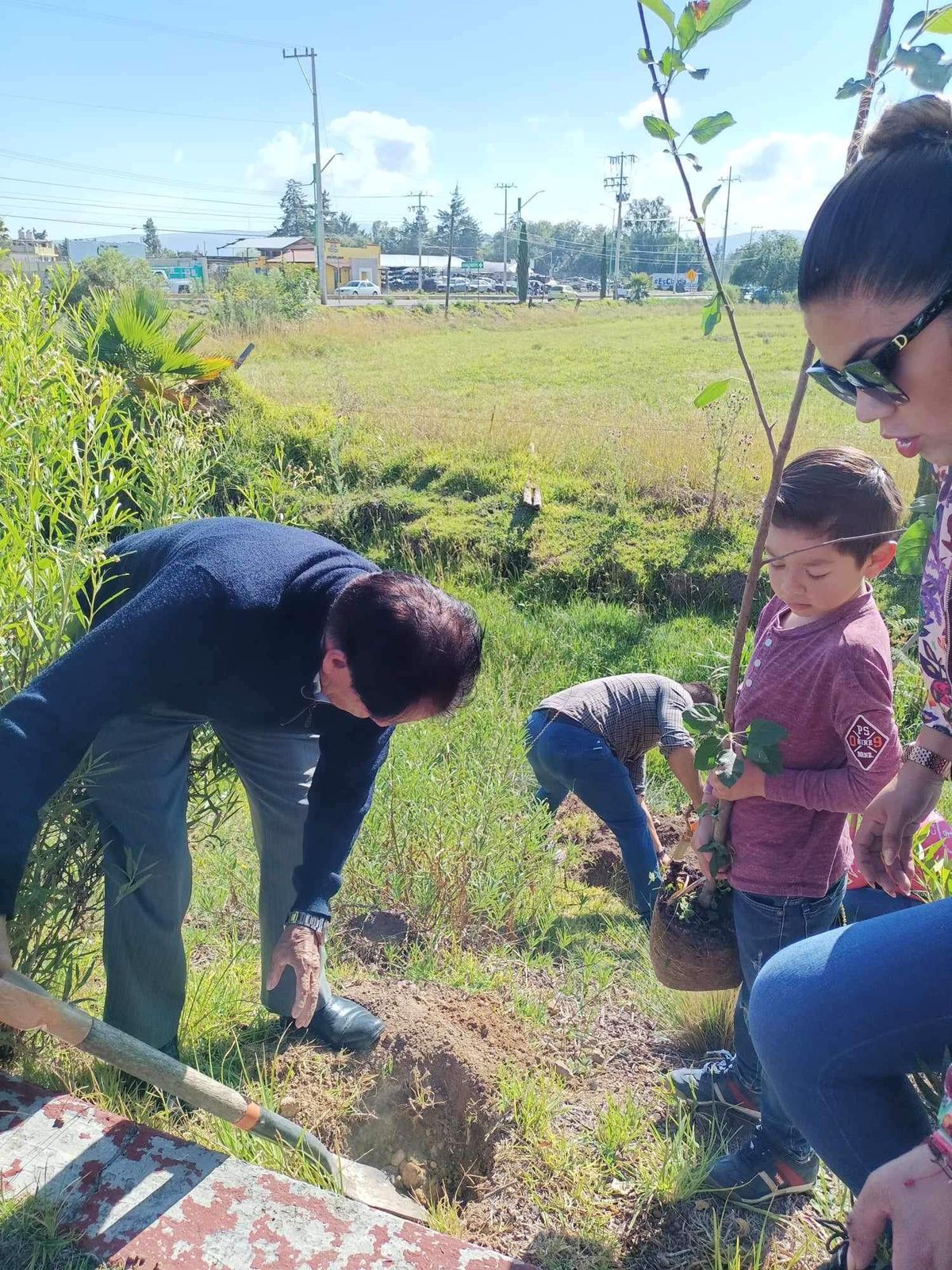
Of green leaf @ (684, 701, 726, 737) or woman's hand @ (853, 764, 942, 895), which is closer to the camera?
woman's hand @ (853, 764, 942, 895)

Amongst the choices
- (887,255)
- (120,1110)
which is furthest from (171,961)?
(887,255)

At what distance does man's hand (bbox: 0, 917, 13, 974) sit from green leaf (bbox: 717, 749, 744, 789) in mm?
1403

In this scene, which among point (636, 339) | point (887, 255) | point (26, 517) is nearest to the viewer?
point (887, 255)

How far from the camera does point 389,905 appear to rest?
309 centimetres

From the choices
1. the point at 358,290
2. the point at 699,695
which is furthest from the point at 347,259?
Answer: the point at 699,695

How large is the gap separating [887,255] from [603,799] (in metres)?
2.44

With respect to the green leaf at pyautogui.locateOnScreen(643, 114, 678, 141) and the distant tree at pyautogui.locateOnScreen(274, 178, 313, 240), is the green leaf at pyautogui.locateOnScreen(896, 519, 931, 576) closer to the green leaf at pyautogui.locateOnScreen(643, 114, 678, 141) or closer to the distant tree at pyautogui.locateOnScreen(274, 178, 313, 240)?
the green leaf at pyautogui.locateOnScreen(643, 114, 678, 141)

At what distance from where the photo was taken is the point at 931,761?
175 cm

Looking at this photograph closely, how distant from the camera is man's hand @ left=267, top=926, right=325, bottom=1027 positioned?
6.96 ft

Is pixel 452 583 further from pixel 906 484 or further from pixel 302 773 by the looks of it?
pixel 302 773

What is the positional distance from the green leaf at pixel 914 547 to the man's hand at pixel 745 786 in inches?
20.5

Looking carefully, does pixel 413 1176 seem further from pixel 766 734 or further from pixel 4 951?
pixel 766 734

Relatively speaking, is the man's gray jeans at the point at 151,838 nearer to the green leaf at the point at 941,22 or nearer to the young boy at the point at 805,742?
the young boy at the point at 805,742

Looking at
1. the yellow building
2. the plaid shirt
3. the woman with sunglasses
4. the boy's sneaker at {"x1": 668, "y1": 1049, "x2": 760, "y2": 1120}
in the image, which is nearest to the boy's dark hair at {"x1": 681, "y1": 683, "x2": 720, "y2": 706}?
the plaid shirt
